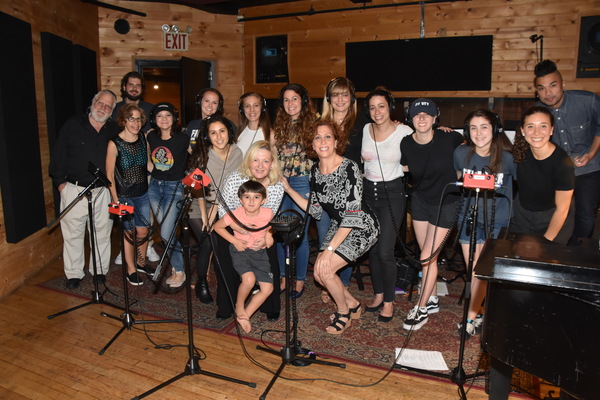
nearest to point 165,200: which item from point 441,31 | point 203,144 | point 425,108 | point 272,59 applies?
point 203,144

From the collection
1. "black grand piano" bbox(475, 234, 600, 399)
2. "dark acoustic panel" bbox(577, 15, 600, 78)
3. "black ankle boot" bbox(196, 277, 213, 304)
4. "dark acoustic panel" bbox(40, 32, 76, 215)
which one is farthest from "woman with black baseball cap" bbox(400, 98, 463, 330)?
"dark acoustic panel" bbox(40, 32, 76, 215)

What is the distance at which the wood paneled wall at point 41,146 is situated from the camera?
408cm

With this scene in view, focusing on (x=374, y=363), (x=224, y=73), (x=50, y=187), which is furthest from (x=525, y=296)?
(x=224, y=73)

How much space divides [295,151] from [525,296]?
2.17 m

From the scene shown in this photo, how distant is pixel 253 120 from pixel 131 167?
109cm

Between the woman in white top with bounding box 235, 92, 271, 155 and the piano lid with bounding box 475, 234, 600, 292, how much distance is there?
226 centimetres

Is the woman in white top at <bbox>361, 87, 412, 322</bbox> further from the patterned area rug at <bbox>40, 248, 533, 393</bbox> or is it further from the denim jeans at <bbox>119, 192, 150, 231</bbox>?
the denim jeans at <bbox>119, 192, 150, 231</bbox>

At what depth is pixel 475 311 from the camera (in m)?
3.33

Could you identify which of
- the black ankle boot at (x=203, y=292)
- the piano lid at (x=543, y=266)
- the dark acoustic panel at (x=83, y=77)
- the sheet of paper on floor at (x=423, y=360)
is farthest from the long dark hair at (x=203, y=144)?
the dark acoustic panel at (x=83, y=77)

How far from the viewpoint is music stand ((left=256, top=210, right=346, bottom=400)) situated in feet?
8.03

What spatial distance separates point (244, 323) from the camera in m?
3.41

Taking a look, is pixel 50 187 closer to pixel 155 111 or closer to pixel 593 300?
pixel 155 111

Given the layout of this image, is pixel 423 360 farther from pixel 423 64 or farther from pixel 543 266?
pixel 423 64

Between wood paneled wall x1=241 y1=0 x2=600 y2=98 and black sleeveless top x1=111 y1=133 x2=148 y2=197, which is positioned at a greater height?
wood paneled wall x1=241 y1=0 x2=600 y2=98
